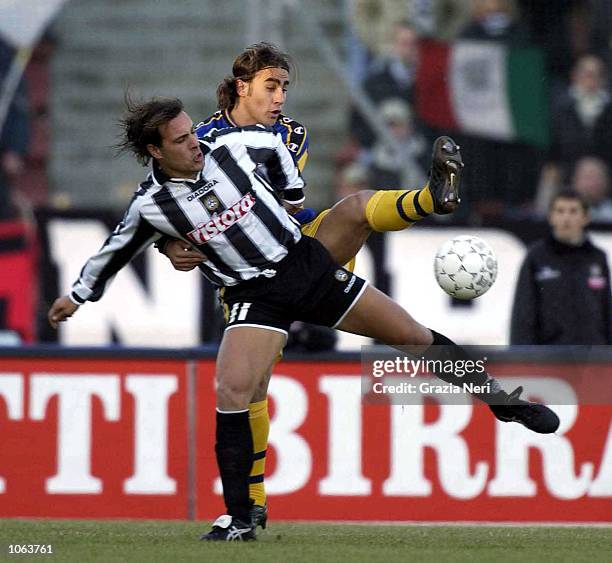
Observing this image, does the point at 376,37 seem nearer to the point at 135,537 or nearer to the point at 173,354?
the point at 173,354

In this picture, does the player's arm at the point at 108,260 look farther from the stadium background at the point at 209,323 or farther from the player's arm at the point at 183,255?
the stadium background at the point at 209,323

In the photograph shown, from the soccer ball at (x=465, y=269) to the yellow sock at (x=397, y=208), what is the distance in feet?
0.72

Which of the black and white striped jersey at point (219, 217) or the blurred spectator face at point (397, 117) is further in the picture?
the blurred spectator face at point (397, 117)

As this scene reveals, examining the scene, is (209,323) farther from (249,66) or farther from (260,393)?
(249,66)

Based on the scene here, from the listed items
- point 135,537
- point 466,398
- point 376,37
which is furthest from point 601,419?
point 376,37

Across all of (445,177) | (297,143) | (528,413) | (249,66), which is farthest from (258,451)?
(249,66)

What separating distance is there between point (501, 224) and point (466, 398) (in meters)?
3.06

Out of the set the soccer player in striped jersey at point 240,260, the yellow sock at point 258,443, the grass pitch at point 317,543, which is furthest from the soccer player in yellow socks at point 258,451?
the soccer player in striped jersey at point 240,260

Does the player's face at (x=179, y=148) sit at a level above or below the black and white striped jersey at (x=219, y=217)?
above

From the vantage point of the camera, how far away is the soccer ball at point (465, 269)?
6.87 metres

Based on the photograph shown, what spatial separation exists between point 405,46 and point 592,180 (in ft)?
5.85

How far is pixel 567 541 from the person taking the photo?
272 inches

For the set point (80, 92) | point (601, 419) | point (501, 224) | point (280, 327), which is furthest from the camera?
point (80, 92)

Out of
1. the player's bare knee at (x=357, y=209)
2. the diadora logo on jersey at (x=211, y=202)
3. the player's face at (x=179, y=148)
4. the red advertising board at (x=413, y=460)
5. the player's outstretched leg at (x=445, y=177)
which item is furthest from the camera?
the red advertising board at (x=413, y=460)
